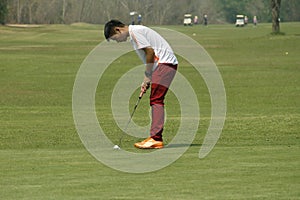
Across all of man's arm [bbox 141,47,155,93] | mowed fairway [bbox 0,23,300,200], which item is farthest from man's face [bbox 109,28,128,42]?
mowed fairway [bbox 0,23,300,200]

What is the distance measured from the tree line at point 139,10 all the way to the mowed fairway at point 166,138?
81.2 m

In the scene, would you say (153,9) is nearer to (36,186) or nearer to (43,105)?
(43,105)

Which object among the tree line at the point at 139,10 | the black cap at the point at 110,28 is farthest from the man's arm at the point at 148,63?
the tree line at the point at 139,10

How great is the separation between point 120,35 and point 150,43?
0.45m

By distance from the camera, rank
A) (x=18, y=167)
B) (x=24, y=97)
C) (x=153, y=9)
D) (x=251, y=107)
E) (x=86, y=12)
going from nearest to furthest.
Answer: (x=18, y=167), (x=251, y=107), (x=24, y=97), (x=86, y=12), (x=153, y=9)

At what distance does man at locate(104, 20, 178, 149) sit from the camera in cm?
1402

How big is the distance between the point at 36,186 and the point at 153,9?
14725 cm

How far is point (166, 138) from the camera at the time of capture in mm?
16781

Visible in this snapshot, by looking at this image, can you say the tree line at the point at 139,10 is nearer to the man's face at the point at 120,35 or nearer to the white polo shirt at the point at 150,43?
the white polo shirt at the point at 150,43

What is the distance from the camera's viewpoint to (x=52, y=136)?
685 inches

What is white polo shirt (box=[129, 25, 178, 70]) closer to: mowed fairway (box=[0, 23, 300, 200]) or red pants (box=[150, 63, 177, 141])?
red pants (box=[150, 63, 177, 141])

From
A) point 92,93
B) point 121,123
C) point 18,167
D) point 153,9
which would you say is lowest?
point 153,9

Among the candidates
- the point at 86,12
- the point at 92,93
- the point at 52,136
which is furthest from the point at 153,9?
the point at 52,136

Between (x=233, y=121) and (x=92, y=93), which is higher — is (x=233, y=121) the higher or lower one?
the higher one
